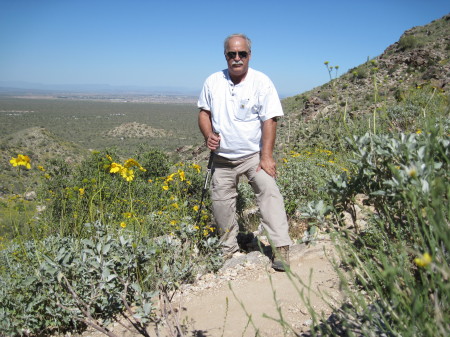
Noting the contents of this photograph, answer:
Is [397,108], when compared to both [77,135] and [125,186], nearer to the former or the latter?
[125,186]

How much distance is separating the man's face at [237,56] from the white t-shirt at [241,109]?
109 mm

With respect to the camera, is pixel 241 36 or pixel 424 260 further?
pixel 241 36

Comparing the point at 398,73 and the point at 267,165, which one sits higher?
the point at 398,73

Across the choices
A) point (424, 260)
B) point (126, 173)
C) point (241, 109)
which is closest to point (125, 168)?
point (126, 173)

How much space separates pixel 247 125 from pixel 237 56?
56 centimetres

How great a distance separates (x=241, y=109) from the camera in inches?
115

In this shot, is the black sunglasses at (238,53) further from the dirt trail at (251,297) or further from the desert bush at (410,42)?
the desert bush at (410,42)

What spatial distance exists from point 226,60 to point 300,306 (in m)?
1.98

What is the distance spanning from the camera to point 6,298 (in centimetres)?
221

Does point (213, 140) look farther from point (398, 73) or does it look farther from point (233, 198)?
point (398, 73)

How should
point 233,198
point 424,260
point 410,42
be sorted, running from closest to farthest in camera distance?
point 424,260 < point 233,198 < point 410,42

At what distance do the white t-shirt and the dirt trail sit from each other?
0.99 m

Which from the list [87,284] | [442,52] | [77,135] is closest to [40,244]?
[87,284]

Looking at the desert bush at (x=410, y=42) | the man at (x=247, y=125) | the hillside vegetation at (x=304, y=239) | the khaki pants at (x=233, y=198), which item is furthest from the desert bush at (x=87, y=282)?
the desert bush at (x=410, y=42)
